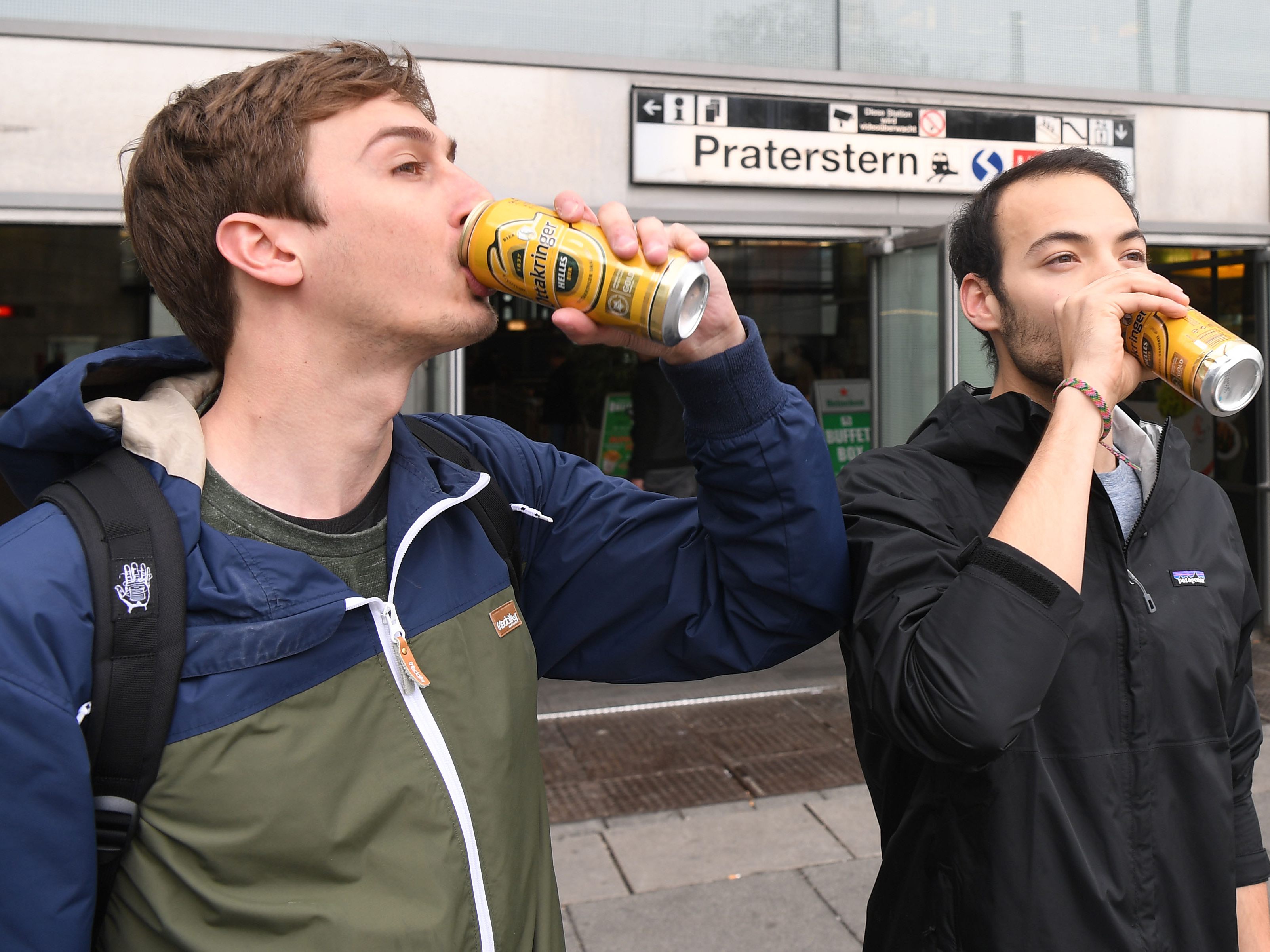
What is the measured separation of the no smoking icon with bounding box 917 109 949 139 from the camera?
5922 mm

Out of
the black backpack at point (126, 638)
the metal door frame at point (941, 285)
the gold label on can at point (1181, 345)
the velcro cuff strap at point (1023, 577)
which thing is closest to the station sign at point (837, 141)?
the metal door frame at point (941, 285)

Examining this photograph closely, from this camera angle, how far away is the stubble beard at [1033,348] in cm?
176

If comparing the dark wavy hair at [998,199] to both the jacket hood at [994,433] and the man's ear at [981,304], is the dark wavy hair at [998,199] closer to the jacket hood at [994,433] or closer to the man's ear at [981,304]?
the man's ear at [981,304]

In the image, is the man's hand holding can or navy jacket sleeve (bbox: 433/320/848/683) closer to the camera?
the man's hand holding can

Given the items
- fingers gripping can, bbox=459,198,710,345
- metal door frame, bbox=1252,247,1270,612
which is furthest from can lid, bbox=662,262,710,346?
metal door frame, bbox=1252,247,1270,612

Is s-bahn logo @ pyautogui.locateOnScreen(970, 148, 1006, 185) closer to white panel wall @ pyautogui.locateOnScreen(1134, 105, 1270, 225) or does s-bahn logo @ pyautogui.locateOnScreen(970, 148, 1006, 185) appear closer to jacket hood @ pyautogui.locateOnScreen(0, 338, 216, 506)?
white panel wall @ pyautogui.locateOnScreen(1134, 105, 1270, 225)

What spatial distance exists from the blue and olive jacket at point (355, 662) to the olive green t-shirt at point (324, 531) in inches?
2.0

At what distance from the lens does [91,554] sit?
1167 mm

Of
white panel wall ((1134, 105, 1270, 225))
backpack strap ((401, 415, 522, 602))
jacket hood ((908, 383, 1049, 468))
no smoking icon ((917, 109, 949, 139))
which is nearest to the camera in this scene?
backpack strap ((401, 415, 522, 602))

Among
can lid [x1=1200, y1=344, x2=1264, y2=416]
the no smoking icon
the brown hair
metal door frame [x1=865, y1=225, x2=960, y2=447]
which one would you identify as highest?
the no smoking icon

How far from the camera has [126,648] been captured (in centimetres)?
116

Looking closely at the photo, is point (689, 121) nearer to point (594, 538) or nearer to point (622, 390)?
point (622, 390)

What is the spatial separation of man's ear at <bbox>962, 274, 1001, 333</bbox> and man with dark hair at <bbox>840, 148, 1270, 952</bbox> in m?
0.04

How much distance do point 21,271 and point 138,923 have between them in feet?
31.6
